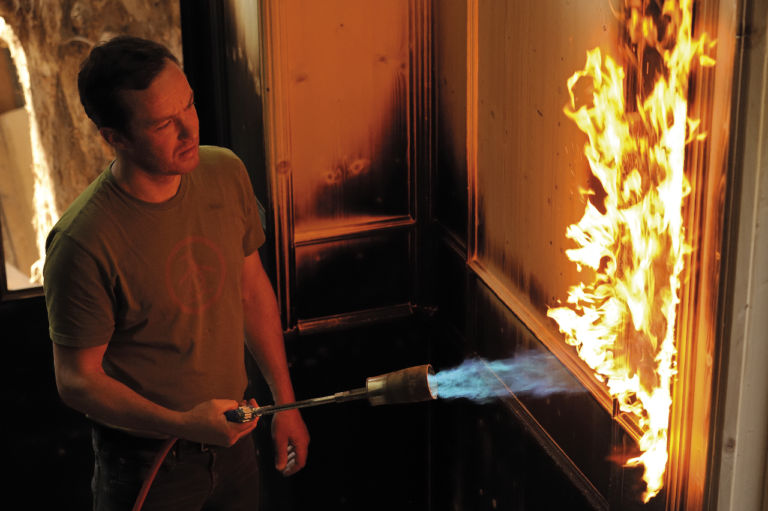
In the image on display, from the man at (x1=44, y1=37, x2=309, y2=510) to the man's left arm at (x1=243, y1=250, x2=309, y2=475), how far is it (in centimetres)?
8

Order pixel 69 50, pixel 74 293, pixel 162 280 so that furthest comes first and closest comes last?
pixel 69 50 < pixel 162 280 < pixel 74 293

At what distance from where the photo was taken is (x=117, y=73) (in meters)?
2.35

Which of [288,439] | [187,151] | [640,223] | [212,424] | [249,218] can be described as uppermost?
[187,151]

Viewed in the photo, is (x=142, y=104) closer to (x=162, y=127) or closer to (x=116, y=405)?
(x=162, y=127)

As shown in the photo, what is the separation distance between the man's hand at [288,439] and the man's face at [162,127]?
2.58 ft

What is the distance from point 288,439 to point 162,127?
0.97m

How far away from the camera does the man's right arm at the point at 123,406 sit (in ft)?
7.93

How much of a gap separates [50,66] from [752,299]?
9.19ft

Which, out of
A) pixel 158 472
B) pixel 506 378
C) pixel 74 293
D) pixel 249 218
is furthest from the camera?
pixel 506 378

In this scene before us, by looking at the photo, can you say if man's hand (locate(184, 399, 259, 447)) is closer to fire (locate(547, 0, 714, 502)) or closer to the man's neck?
the man's neck

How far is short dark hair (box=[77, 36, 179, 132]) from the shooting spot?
2354 millimetres

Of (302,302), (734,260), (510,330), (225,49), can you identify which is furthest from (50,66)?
(734,260)

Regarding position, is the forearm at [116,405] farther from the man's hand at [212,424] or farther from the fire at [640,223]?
the fire at [640,223]

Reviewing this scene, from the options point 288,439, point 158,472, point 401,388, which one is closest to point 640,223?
point 401,388
